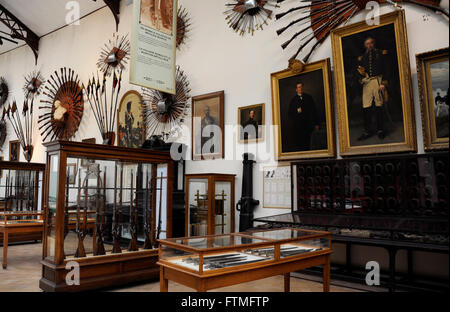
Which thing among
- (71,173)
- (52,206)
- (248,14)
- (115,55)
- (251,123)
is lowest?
(52,206)

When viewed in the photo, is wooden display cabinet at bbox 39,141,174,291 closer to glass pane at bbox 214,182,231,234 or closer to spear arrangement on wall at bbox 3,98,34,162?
glass pane at bbox 214,182,231,234

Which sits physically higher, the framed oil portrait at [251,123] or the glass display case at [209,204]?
the framed oil portrait at [251,123]

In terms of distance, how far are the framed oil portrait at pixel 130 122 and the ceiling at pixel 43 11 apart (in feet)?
10.4

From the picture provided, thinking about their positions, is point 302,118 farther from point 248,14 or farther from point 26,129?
point 26,129

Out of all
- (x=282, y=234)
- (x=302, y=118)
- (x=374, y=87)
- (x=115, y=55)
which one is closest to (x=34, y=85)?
(x=115, y=55)

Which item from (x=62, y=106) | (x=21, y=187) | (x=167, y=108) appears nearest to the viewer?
(x=167, y=108)

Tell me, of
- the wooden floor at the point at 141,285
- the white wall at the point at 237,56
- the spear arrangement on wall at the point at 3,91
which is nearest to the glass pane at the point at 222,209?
the white wall at the point at 237,56

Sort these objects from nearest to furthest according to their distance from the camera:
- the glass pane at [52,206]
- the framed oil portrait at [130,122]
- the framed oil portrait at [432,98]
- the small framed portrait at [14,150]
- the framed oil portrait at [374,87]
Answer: the framed oil portrait at [432,98] → the glass pane at [52,206] → the framed oil portrait at [374,87] → the framed oil portrait at [130,122] → the small framed portrait at [14,150]

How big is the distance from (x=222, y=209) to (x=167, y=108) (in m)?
2.88

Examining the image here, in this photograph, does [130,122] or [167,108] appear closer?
[167,108]

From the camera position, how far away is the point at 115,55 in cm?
957

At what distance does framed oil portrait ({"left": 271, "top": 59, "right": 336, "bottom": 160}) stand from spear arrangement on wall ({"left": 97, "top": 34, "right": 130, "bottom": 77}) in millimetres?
4964

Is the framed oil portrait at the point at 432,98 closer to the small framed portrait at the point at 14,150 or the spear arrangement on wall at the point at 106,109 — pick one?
Result: the spear arrangement on wall at the point at 106,109

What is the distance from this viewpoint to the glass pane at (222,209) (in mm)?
6211
